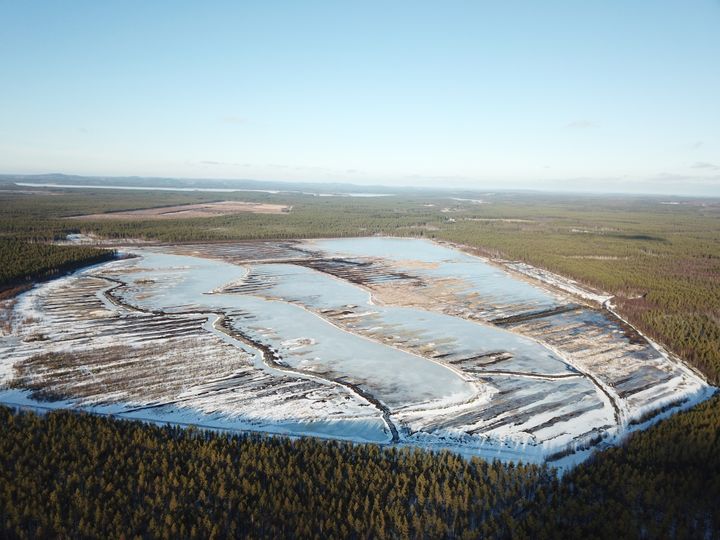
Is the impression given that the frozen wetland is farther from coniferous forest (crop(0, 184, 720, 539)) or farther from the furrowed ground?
the furrowed ground

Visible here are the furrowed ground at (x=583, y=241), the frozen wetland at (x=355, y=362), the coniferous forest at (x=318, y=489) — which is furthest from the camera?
the furrowed ground at (x=583, y=241)

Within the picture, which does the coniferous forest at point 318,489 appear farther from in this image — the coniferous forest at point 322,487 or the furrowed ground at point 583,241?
the furrowed ground at point 583,241

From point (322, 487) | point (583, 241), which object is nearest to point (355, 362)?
point (322, 487)

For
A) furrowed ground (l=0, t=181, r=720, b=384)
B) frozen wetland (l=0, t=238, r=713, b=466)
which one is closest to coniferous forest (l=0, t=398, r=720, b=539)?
frozen wetland (l=0, t=238, r=713, b=466)

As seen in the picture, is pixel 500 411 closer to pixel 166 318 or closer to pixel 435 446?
pixel 435 446

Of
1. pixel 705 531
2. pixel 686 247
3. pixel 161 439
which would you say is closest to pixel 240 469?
pixel 161 439

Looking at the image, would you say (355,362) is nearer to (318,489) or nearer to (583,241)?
(318,489)

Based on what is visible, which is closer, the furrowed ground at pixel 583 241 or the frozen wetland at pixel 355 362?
the frozen wetland at pixel 355 362

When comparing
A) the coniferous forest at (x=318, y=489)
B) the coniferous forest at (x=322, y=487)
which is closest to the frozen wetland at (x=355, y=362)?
the coniferous forest at (x=322, y=487)

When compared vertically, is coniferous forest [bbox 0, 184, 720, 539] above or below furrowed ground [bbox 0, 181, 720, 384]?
below
